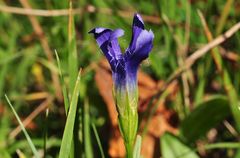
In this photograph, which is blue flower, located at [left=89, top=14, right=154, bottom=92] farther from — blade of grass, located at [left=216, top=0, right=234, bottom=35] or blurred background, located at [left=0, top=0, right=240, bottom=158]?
blade of grass, located at [left=216, top=0, right=234, bottom=35]

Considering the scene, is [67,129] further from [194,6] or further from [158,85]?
[194,6]

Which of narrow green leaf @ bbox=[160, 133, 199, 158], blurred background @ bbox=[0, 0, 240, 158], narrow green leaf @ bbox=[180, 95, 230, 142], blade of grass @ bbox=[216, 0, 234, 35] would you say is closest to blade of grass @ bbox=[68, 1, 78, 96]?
blurred background @ bbox=[0, 0, 240, 158]

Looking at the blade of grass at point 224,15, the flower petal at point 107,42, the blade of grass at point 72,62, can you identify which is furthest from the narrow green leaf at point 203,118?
the flower petal at point 107,42

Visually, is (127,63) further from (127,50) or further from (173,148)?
(173,148)

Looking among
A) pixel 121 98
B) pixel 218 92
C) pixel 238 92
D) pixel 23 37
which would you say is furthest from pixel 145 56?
pixel 23 37

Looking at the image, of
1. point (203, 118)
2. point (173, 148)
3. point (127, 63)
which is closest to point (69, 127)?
point (127, 63)

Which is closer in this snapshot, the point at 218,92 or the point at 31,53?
the point at 218,92
